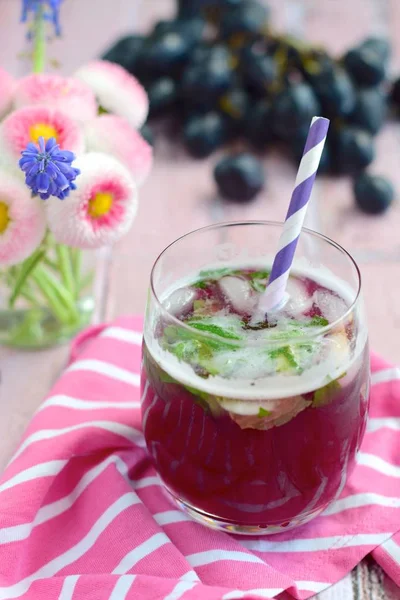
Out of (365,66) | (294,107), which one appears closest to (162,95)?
(294,107)

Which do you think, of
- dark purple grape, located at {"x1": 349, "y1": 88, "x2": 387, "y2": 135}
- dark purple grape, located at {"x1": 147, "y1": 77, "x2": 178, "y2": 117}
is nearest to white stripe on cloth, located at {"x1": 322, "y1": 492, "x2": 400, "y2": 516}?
dark purple grape, located at {"x1": 349, "y1": 88, "x2": 387, "y2": 135}

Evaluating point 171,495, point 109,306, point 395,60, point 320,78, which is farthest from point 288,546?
point 395,60

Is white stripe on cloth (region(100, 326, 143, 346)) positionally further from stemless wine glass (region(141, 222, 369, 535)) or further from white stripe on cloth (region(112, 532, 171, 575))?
white stripe on cloth (region(112, 532, 171, 575))

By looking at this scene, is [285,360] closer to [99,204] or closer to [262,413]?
[262,413]

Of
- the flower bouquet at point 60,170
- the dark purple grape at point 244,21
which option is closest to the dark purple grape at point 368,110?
the dark purple grape at point 244,21

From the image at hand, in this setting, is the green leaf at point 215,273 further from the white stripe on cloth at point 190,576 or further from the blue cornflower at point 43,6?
the blue cornflower at point 43,6

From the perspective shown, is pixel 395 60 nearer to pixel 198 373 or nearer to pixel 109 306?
pixel 109 306
